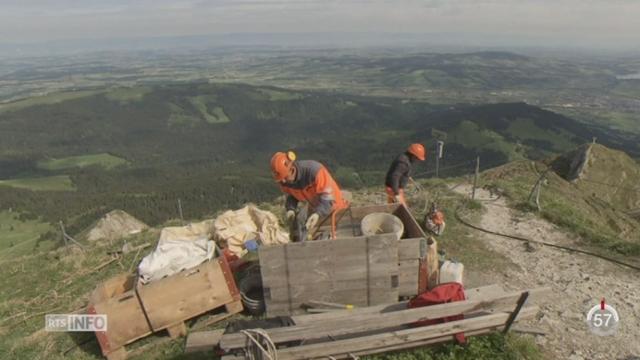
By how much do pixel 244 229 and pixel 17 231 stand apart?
10029cm

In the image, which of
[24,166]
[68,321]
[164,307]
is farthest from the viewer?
[24,166]

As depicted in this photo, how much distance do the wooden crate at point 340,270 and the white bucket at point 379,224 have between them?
106cm

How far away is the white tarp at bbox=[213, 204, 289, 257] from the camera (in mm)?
8984

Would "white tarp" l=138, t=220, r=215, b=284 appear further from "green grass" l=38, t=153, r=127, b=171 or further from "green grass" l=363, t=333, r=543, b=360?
"green grass" l=38, t=153, r=127, b=171

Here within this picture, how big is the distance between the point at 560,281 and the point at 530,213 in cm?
449

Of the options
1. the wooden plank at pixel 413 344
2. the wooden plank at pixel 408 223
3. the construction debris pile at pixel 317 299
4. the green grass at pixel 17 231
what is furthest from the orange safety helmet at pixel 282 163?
the green grass at pixel 17 231

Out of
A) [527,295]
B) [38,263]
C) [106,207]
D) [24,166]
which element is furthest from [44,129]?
[527,295]

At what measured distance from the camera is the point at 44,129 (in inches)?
7667

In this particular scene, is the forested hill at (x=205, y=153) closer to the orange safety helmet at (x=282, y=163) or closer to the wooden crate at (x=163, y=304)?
the orange safety helmet at (x=282, y=163)

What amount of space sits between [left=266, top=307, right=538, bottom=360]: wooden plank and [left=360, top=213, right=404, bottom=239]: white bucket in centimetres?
245

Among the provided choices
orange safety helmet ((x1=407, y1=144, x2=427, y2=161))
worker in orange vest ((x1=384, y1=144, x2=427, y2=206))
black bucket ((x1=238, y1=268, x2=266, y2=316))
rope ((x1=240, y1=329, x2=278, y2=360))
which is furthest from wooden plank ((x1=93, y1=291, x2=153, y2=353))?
orange safety helmet ((x1=407, y1=144, x2=427, y2=161))

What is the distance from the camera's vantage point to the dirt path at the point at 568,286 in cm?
613

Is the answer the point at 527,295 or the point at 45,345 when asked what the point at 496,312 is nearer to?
the point at 527,295

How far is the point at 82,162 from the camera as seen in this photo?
142875 mm
